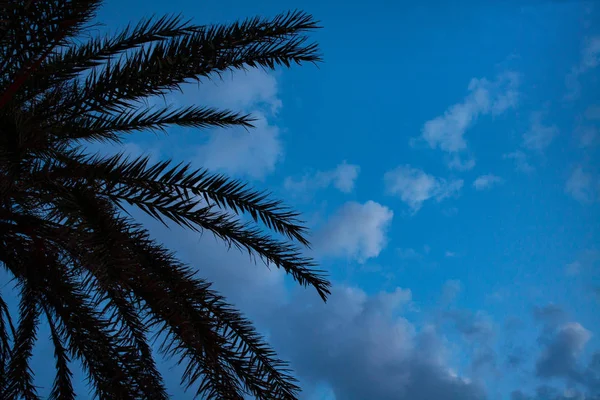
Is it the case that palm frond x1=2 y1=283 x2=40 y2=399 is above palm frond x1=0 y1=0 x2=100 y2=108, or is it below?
below

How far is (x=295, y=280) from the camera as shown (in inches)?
263

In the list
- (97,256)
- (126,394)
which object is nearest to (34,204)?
(97,256)

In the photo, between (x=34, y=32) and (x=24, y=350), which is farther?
(x=24, y=350)

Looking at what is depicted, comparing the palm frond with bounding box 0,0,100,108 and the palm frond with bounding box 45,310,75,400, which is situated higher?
→ the palm frond with bounding box 0,0,100,108

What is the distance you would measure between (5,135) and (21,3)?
1.71 m

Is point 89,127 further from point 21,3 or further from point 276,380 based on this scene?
point 276,380

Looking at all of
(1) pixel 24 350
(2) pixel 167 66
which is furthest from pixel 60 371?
(2) pixel 167 66

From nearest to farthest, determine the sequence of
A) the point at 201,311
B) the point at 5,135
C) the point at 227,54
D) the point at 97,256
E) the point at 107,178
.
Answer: the point at 97,256
the point at 5,135
the point at 107,178
the point at 201,311
the point at 227,54

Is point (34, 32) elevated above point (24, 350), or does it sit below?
above

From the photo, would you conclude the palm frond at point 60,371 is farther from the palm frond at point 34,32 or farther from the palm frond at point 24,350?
the palm frond at point 34,32

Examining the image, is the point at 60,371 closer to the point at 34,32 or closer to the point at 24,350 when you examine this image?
the point at 24,350

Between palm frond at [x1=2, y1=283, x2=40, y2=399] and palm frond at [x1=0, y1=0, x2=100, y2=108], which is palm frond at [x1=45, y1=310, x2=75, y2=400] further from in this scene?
palm frond at [x1=0, y1=0, x2=100, y2=108]

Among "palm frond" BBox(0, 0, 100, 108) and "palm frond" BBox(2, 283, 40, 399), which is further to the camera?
"palm frond" BBox(2, 283, 40, 399)

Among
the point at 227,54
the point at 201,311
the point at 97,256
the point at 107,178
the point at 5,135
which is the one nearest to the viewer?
the point at 97,256
